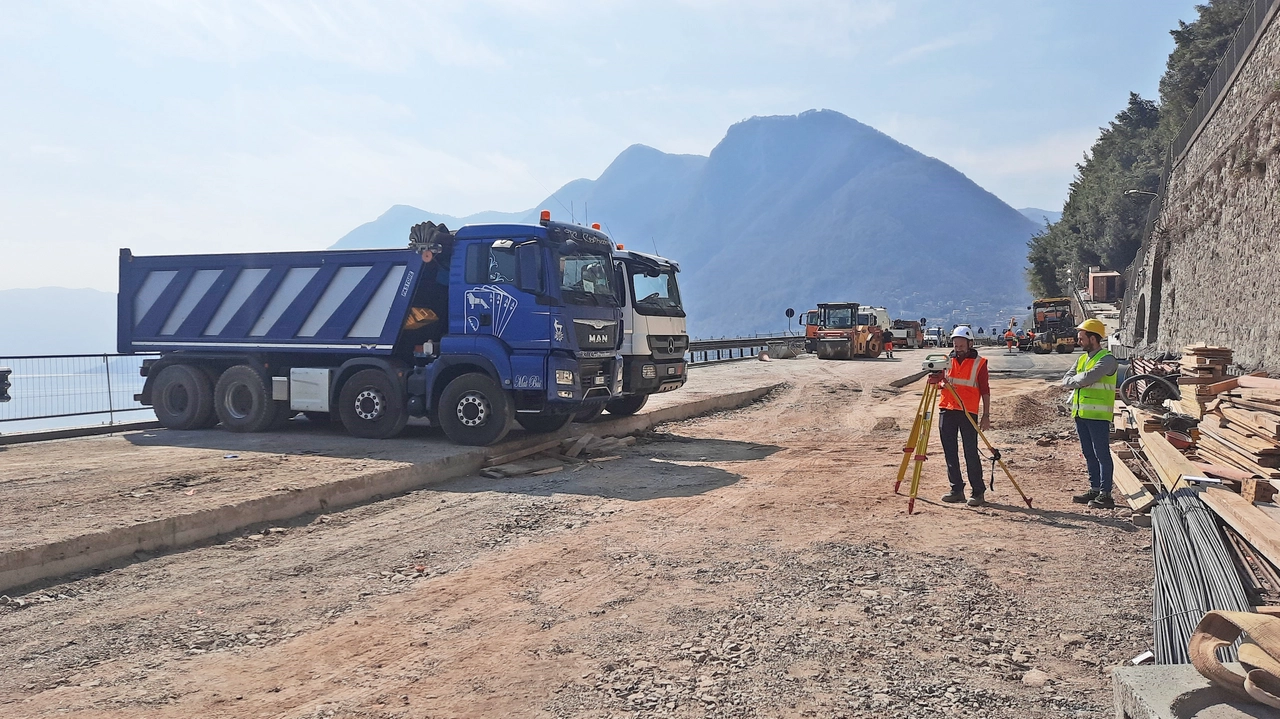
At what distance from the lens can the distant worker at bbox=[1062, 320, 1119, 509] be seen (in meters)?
8.05

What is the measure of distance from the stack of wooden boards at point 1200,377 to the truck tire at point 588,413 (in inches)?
304

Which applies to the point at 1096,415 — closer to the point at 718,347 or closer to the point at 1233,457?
the point at 1233,457

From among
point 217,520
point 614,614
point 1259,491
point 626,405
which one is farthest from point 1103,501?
point 626,405

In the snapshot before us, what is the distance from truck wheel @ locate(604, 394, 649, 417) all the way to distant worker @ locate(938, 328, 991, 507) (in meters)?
7.24

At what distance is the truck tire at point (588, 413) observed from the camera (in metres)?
12.7

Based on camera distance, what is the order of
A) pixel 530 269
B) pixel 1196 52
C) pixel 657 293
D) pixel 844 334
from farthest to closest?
pixel 1196 52 → pixel 844 334 → pixel 657 293 → pixel 530 269

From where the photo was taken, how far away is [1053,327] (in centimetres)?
4353

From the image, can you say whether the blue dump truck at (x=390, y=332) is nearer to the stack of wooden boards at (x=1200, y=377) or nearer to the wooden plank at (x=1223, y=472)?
the wooden plank at (x=1223, y=472)

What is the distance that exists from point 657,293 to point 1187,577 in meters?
10.7

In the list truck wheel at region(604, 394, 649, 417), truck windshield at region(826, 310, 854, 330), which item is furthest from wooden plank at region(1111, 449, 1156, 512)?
truck windshield at region(826, 310, 854, 330)

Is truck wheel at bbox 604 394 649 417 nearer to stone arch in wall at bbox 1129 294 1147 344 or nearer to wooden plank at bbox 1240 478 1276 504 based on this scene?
wooden plank at bbox 1240 478 1276 504

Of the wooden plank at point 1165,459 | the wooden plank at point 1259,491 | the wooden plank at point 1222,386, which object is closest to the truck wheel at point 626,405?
the wooden plank at point 1165,459

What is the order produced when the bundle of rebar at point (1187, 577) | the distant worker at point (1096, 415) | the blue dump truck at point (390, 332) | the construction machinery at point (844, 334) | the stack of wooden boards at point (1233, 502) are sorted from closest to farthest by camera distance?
1. the bundle of rebar at point (1187, 577)
2. the stack of wooden boards at point (1233, 502)
3. the distant worker at point (1096, 415)
4. the blue dump truck at point (390, 332)
5. the construction machinery at point (844, 334)

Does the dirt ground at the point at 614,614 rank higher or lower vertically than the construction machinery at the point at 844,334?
lower
